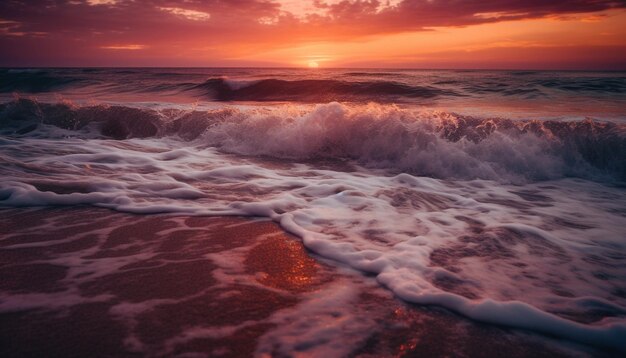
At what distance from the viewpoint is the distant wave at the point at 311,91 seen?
1705 centimetres

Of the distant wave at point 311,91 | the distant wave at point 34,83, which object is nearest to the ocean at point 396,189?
the distant wave at point 311,91

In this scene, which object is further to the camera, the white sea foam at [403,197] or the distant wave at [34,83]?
the distant wave at [34,83]

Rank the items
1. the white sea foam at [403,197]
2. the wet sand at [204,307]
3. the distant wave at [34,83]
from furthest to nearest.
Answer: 1. the distant wave at [34,83]
2. the white sea foam at [403,197]
3. the wet sand at [204,307]

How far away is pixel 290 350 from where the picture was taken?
5.91 feet

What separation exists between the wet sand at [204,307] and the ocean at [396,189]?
0.29ft

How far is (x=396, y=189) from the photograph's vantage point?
15.6 ft

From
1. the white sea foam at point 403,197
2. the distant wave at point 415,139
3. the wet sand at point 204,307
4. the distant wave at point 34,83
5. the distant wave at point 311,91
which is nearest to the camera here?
the wet sand at point 204,307

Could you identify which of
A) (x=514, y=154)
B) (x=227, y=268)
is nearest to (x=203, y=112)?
(x=514, y=154)

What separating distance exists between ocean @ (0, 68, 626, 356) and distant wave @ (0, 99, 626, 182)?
3 cm

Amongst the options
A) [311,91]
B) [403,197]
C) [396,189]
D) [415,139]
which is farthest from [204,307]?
[311,91]

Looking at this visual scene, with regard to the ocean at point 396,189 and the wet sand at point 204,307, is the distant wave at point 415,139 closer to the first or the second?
the ocean at point 396,189

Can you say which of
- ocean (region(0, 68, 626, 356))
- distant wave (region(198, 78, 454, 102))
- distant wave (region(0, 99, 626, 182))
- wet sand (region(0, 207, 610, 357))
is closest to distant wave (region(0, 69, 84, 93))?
distant wave (region(198, 78, 454, 102))

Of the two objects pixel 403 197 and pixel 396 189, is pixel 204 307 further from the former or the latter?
pixel 396 189

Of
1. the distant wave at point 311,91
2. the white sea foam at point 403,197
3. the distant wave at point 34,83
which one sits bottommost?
the white sea foam at point 403,197
